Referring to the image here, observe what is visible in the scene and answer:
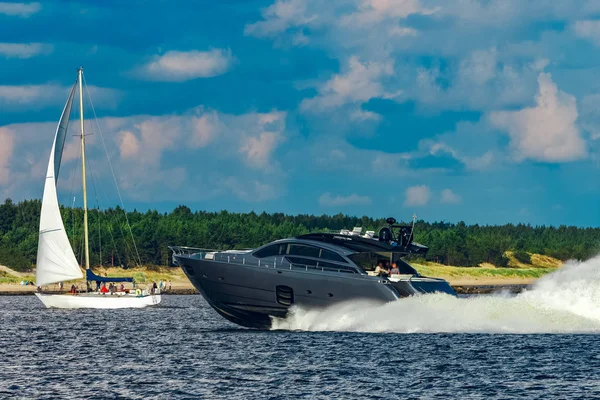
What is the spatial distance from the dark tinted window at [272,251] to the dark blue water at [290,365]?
3752 mm

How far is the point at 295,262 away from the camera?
49594 mm

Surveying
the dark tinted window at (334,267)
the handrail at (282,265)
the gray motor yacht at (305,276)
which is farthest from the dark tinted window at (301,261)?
the dark tinted window at (334,267)

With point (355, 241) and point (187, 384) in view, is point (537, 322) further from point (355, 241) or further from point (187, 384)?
point (187, 384)

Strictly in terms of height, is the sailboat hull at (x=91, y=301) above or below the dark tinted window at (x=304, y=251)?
below

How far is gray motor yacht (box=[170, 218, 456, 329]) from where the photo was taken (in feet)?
159

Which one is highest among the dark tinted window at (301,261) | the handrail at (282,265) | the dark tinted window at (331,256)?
the dark tinted window at (331,256)

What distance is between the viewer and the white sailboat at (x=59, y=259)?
3078 inches

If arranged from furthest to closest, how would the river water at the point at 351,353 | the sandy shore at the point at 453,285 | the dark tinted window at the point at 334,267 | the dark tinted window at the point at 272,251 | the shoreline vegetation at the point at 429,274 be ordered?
1. the shoreline vegetation at the point at 429,274
2. the sandy shore at the point at 453,285
3. the dark tinted window at the point at 272,251
4. the dark tinted window at the point at 334,267
5. the river water at the point at 351,353

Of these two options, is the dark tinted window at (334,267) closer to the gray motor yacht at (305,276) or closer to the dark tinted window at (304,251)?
the gray motor yacht at (305,276)

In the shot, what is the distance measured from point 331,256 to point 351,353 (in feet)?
19.3

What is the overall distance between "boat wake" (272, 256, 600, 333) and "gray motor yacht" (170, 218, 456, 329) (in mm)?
674

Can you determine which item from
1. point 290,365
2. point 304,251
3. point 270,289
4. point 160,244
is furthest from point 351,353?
point 160,244

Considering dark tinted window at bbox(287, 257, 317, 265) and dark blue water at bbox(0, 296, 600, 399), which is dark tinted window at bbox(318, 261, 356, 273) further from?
dark blue water at bbox(0, 296, 600, 399)

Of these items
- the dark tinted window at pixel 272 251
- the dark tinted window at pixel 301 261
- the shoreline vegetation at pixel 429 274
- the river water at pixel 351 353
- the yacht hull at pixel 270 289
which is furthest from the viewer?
the shoreline vegetation at pixel 429 274
